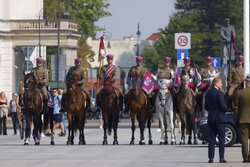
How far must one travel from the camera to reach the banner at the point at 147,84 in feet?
88.5

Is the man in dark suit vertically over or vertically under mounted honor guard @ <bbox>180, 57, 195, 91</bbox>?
under

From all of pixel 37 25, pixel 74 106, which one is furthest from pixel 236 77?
pixel 37 25

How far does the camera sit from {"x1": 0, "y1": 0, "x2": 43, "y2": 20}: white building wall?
224 feet

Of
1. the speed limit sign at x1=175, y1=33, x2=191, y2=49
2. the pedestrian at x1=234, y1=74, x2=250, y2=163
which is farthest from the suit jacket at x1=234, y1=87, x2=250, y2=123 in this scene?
the speed limit sign at x1=175, y1=33, x2=191, y2=49

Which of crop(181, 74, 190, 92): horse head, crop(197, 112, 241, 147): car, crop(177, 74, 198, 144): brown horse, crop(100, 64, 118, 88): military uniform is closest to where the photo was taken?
crop(197, 112, 241, 147): car

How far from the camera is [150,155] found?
22.5 metres

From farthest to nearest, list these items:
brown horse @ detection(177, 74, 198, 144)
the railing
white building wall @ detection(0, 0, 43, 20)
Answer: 1. the railing
2. white building wall @ detection(0, 0, 43, 20)
3. brown horse @ detection(177, 74, 198, 144)

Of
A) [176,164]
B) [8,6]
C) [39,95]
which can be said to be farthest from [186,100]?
[8,6]

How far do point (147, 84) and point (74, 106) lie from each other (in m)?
2.42

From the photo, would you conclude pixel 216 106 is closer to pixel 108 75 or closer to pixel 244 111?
pixel 244 111

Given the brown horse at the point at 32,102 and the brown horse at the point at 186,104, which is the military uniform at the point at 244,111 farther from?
the brown horse at the point at 32,102

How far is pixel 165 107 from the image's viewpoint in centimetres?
2722

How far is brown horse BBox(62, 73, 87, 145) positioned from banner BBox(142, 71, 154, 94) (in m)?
1.93

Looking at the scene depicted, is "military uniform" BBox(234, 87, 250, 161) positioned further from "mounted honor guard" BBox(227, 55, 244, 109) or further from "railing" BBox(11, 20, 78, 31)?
"railing" BBox(11, 20, 78, 31)
